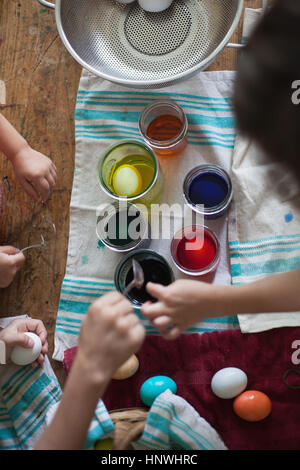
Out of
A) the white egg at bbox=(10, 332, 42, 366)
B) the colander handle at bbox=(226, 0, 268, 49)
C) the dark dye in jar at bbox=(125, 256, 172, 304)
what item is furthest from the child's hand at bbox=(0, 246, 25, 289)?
the colander handle at bbox=(226, 0, 268, 49)

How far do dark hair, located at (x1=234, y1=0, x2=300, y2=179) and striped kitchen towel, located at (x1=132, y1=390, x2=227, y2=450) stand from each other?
0.43 m

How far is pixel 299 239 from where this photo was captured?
823 millimetres

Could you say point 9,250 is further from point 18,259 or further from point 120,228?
point 120,228

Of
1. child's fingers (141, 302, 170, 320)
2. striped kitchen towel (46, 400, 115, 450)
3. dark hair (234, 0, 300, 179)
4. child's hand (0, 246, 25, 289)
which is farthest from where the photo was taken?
child's hand (0, 246, 25, 289)

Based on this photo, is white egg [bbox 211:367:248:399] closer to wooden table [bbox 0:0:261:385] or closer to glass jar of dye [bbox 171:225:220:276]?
glass jar of dye [bbox 171:225:220:276]

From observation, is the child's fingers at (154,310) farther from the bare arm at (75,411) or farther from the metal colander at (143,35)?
the metal colander at (143,35)

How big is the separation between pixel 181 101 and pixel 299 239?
355mm

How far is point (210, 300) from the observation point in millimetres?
649

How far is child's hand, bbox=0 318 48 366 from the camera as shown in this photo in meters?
0.79

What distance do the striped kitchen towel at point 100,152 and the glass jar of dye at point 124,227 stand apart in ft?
0.12

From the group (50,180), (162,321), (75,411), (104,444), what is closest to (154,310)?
(162,321)

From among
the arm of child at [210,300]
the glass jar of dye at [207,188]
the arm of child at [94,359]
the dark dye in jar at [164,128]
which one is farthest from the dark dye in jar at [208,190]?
the arm of child at [94,359]

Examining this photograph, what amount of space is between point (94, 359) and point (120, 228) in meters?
0.30
